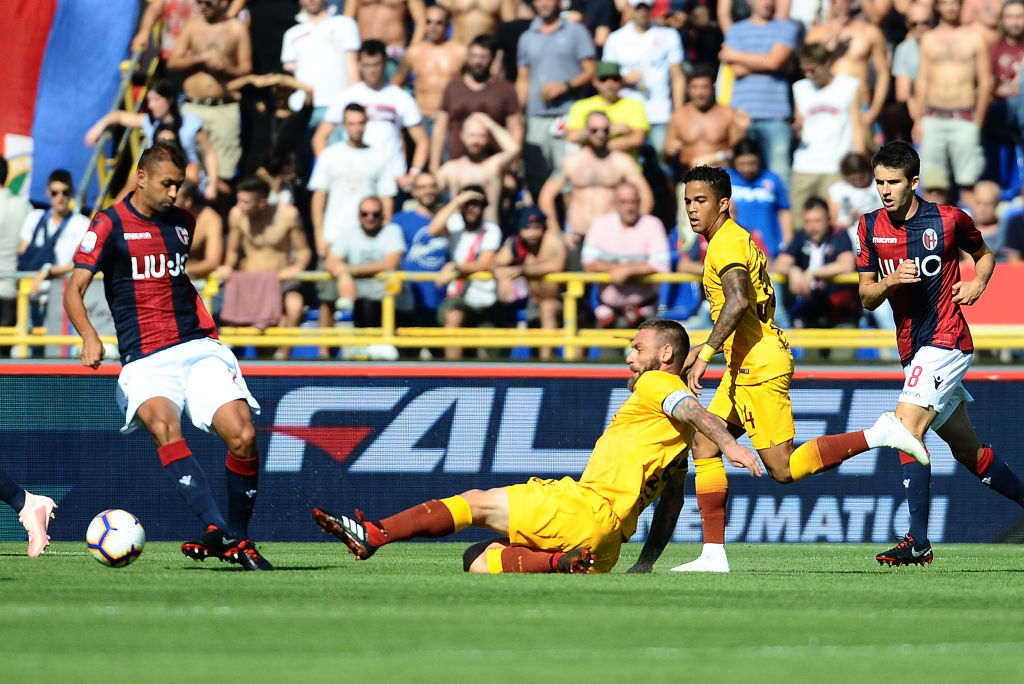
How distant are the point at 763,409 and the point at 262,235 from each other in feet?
22.6

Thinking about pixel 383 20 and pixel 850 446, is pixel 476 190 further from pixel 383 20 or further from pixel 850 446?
pixel 850 446

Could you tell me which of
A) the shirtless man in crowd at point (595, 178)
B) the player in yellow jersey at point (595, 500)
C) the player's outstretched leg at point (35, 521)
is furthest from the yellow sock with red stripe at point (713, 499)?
the shirtless man in crowd at point (595, 178)

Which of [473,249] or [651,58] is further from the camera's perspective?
[651,58]

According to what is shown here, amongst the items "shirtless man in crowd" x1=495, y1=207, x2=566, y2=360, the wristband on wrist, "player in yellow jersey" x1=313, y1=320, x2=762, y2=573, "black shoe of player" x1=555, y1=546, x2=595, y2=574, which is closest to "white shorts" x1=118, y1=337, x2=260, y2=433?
"player in yellow jersey" x1=313, y1=320, x2=762, y2=573

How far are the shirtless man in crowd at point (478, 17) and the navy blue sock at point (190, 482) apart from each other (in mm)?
8728

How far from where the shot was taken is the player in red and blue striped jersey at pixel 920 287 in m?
9.06

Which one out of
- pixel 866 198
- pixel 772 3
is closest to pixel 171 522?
pixel 866 198

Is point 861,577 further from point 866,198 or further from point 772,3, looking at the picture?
point 772,3

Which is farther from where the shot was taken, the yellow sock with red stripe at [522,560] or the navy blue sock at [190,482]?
the navy blue sock at [190,482]

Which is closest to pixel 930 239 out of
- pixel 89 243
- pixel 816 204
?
pixel 89 243

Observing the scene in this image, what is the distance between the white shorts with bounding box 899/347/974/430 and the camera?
30.1 feet

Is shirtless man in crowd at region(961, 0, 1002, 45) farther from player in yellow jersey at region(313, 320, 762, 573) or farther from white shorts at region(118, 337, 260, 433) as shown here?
white shorts at region(118, 337, 260, 433)

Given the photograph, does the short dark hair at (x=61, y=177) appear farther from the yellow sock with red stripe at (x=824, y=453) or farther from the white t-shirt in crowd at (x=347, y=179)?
the yellow sock with red stripe at (x=824, y=453)

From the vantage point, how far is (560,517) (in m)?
7.69
